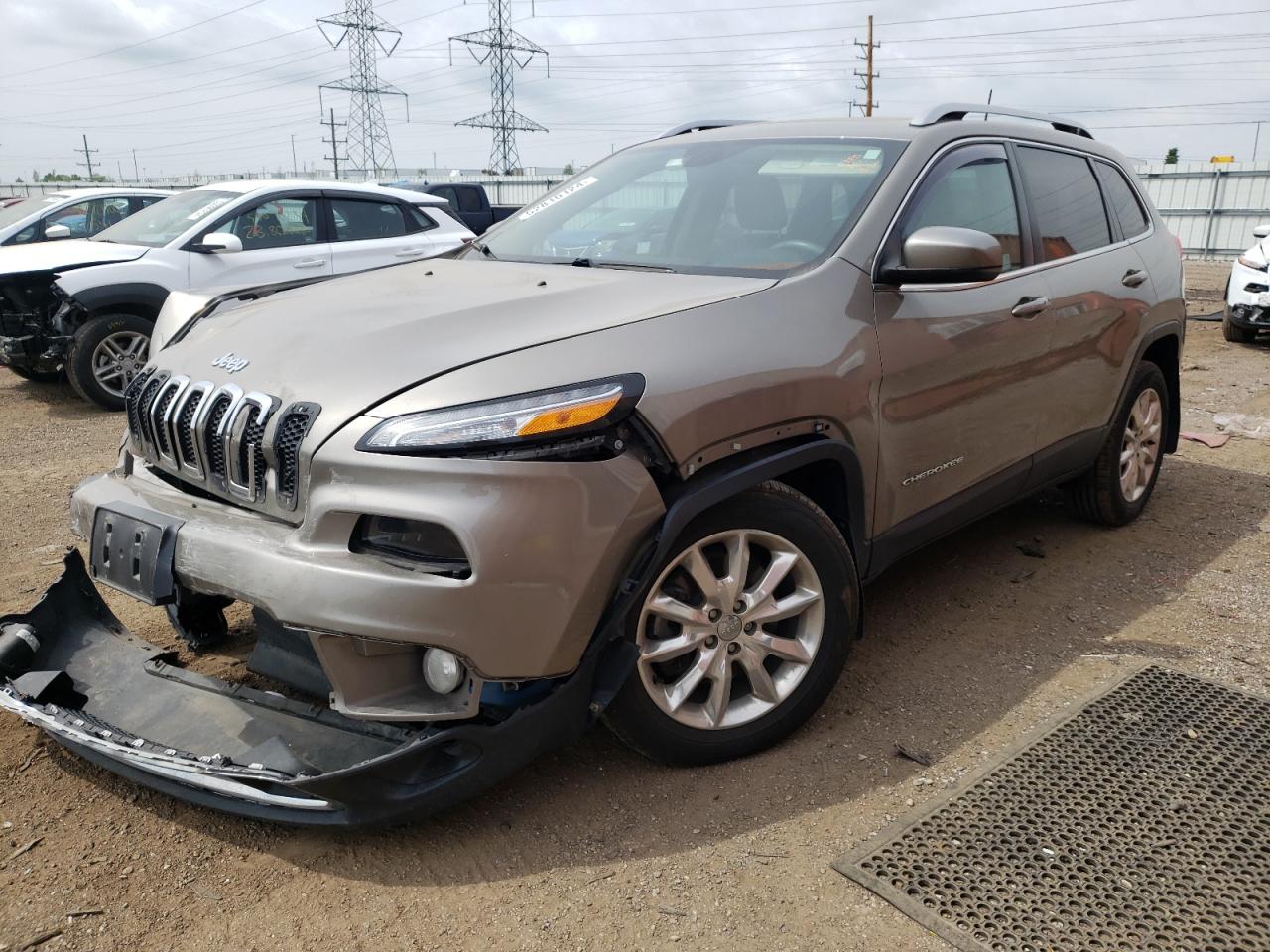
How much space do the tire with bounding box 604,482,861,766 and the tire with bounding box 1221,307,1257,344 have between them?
32.3 feet

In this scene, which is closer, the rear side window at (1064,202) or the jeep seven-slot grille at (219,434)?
the jeep seven-slot grille at (219,434)

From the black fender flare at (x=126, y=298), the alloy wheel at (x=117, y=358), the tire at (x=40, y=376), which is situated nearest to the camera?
the black fender flare at (x=126, y=298)

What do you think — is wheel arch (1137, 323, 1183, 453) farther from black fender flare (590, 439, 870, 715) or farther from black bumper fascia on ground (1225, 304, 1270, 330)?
black bumper fascia on ground (1225, 304, 1270, 330)

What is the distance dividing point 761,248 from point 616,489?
124 cm

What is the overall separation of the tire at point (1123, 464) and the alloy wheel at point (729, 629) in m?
2.46

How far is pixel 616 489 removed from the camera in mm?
2412

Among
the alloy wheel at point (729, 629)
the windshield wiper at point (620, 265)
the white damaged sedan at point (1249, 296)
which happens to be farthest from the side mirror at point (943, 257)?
the white damaged sedan at point (1249, 296)

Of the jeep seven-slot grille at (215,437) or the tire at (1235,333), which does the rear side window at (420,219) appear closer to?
the jeep seven-slot grille at (215,437)

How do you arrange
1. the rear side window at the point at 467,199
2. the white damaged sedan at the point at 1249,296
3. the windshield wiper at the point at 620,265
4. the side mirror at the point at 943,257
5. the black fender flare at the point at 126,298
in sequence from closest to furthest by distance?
the side mirror at the point at 943,257
the windshield wiper at the point at 620,265
the black fender flare at the point at 126,298
the white damaged sedan at the point at 1249,296
the rear side window at the point at 467,199

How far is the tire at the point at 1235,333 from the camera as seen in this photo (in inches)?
426

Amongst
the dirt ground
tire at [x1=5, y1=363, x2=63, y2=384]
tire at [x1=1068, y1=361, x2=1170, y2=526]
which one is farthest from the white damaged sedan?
tire at [x1=5, y1=363, x2=63, y2=384]

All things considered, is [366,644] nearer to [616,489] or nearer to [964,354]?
[616,489]

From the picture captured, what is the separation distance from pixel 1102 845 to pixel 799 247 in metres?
1.90

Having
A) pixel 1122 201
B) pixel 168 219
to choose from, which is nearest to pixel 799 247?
pixel 1122 201
